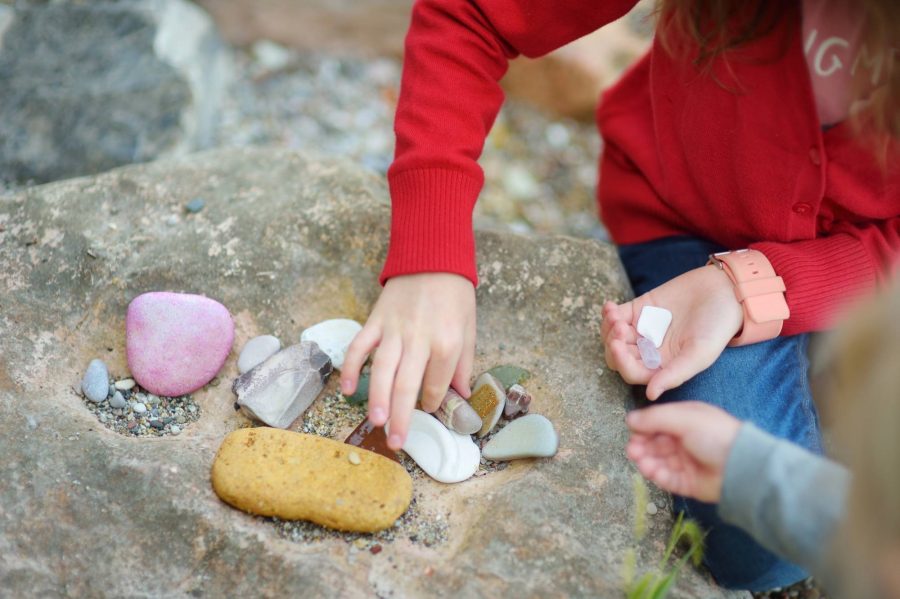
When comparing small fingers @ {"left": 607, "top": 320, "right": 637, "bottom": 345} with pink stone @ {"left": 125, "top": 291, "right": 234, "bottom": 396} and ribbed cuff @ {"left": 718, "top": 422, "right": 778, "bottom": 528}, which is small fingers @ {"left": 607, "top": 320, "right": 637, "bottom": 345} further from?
pink stone @ {"left": 125, "top": 291, "right": 234, "bottom": 396}

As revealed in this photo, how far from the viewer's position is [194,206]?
166 cm

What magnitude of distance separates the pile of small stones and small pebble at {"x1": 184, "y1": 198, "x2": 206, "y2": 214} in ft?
1.30

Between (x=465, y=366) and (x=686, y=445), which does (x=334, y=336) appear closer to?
(x=465, y=366)

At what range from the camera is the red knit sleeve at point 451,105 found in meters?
1.39

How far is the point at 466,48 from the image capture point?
1501mm

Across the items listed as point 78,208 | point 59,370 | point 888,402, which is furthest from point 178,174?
point 888,402

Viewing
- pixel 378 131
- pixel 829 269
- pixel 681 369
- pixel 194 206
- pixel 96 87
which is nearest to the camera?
pixel 681 369

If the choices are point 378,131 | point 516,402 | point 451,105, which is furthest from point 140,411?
point 378,131

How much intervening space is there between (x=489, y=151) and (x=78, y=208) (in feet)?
4.98

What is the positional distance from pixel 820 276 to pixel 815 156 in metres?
0.21

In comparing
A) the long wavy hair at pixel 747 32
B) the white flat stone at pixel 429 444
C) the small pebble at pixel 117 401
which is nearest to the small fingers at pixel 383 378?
the white flat stone at pixel 429 444

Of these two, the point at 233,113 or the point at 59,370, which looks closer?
the point at 59,370

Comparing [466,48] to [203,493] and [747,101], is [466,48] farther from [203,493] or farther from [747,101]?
[203,493]

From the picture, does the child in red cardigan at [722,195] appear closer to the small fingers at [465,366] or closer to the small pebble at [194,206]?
the small fingers at [465,366]
